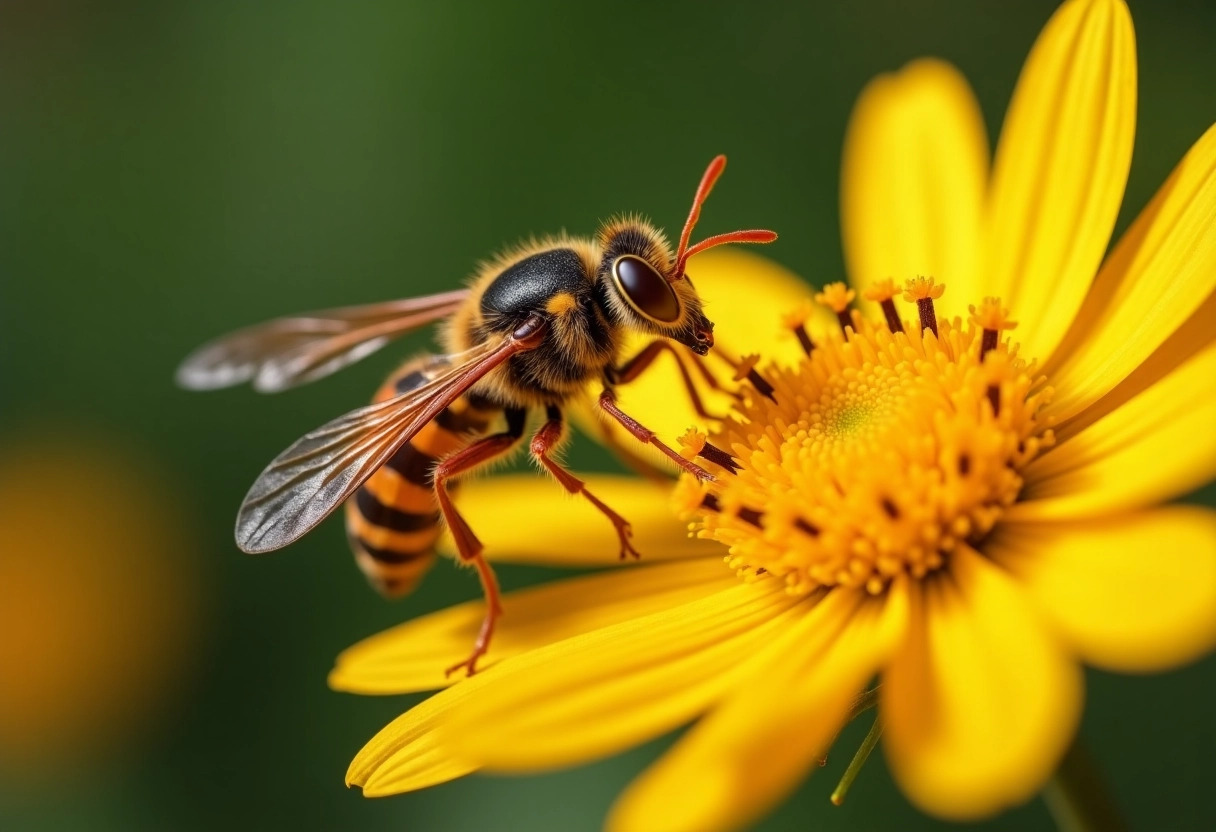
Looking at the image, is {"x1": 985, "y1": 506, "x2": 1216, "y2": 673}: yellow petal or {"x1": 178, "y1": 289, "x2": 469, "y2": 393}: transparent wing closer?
{"x1": 985, "y1": 506, "x2": 1216, "y2": 673}: yellow petal

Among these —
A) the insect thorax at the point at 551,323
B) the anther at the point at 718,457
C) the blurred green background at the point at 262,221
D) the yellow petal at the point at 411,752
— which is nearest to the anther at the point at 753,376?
the anther at the point at 718,457

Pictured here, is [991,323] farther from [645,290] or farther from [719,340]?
[719,340]

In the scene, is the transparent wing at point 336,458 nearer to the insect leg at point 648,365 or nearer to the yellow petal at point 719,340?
the insect leg at point 648,365

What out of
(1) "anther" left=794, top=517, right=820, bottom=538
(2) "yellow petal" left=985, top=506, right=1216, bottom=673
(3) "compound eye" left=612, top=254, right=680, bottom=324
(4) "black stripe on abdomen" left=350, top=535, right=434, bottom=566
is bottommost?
(2) "yellow petal" left=985, top=506, right=1216, bottom=673

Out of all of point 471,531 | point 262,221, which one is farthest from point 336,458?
point 262,221

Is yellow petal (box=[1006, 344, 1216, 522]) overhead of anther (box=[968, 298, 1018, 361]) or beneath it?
beneath

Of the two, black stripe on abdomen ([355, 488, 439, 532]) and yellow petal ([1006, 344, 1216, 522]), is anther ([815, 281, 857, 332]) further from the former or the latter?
black stripe on abdomen ([355, 488, 439, 532])

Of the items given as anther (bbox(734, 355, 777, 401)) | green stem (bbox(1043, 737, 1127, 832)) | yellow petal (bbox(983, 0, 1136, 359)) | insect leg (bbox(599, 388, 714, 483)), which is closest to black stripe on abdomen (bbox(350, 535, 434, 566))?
insect leg (bbox(599, 388, 714, 483))
